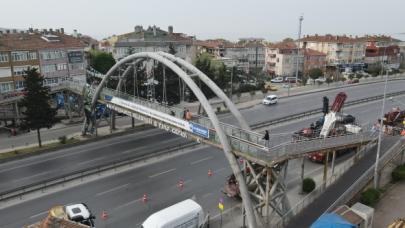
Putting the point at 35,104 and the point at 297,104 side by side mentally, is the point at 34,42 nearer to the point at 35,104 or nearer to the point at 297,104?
the point at 35,104

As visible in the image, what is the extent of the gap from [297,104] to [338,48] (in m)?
64.3

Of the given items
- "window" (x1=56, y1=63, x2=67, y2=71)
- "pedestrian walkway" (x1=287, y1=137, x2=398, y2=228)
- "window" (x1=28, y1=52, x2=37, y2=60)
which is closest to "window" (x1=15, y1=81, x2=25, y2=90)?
"window" (x1=28, y1=52, x2=37, y2=60)

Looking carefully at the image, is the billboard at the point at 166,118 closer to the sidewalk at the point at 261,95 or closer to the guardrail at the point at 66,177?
the guardrail at the point at 66,177

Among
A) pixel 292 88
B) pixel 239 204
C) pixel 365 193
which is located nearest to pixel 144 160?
pixel 239 204

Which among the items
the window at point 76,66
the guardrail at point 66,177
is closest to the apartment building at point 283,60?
the window at point 76,66

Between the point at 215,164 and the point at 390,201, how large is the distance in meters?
17.1

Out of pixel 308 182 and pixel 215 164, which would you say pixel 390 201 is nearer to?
pixel 308 182

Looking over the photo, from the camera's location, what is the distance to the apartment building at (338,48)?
122 metres

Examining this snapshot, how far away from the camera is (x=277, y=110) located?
63.1 meters

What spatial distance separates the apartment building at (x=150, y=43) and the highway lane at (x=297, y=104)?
33.4 metres

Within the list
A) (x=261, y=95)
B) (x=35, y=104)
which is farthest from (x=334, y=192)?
(x=261, y=95)

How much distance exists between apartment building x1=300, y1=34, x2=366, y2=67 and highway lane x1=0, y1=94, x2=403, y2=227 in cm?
9686

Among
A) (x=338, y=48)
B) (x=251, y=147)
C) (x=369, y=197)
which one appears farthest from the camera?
(x=338, y=48)

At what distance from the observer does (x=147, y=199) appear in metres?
28.4
